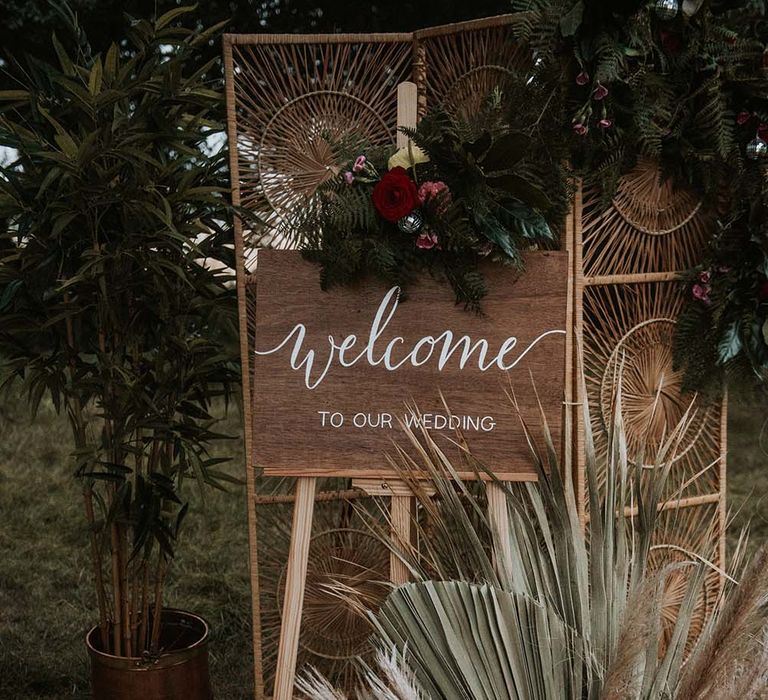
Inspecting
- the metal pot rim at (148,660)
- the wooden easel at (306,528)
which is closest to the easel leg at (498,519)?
the wooden easel at (306,528)

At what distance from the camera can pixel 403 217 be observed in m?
2.05

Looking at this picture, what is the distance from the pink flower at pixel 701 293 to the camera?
232 cm

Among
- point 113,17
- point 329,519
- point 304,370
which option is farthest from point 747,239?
point 113,17

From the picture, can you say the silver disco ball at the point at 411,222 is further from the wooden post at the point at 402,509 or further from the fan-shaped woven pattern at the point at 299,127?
the fan-shaped woven pattern at the point at 299,127

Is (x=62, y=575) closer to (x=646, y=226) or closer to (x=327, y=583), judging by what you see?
(x=327, y=583)

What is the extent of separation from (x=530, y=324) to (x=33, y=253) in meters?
1.24

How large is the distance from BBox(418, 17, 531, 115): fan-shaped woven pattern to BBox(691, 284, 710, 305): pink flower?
0.67 metres

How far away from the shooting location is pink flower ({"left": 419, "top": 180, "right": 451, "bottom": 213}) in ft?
6.69

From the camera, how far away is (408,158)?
2092 mm

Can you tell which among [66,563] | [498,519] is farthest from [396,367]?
[66,563]

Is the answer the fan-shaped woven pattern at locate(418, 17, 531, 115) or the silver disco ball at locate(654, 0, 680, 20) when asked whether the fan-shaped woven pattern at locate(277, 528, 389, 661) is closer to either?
the fan-shaped woven pattern at locate(418, 17, 531, 115)

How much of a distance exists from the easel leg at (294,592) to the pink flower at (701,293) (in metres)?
1.02

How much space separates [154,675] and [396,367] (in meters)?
1.07

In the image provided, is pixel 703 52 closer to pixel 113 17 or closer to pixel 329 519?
pixel 329 519
